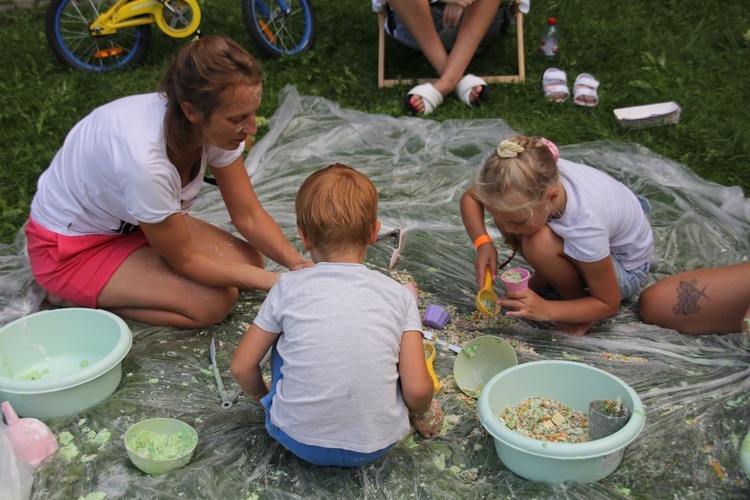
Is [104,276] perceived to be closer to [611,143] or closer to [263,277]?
[263,277]

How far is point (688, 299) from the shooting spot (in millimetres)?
2422

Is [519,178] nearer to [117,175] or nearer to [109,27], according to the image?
[117,175]

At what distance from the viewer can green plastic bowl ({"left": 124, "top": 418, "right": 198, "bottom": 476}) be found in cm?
190

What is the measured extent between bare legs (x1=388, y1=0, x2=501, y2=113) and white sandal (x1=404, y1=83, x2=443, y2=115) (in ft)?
0.17

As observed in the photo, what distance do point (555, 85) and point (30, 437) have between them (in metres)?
3.06

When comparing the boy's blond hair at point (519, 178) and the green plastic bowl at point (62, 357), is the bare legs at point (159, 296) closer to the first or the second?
the green plastic bowl at point (62, 357)

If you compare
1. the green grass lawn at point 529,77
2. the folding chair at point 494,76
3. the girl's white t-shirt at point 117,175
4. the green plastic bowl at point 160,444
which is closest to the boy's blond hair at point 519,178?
the girl's white t-shirt at point 117,175

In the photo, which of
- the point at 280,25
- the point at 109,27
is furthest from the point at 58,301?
the point at 280,25

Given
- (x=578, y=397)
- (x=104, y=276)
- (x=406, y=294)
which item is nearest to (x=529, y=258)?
(x=578, y=397)

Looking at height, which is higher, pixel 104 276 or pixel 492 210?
pixel 492 210

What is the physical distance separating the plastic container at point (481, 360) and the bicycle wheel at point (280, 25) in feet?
9.13

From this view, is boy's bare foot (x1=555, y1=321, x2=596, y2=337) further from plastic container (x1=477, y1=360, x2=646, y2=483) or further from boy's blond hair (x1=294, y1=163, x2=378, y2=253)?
boy's blond hair (x1=294, y1=163, x2=378, y2=253)

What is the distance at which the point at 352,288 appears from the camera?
176cm

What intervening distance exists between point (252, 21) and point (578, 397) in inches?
126
